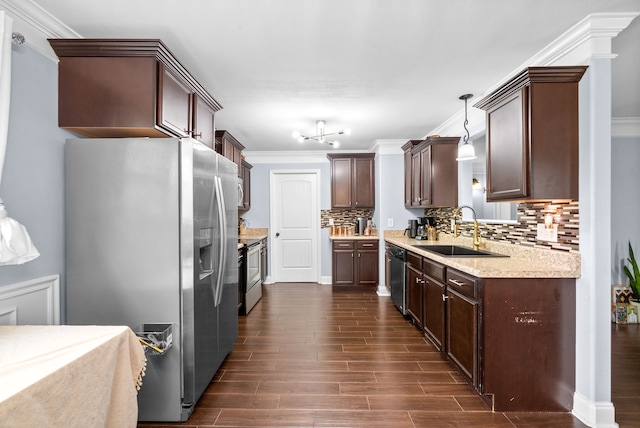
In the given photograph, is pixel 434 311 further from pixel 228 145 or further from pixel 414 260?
pixel 228 145

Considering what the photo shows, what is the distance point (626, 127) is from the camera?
4289mm

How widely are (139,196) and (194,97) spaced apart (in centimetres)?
106

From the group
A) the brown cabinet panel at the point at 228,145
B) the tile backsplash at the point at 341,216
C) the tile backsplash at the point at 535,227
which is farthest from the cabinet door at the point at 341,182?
the tile backsplash at the point at 535,227

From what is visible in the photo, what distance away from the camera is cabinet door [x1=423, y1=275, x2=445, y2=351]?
9.27 feet

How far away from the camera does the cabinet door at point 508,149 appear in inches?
87.9

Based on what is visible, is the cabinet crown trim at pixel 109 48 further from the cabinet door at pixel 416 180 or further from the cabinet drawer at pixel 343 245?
the cabinet drawer at pixel 343 245

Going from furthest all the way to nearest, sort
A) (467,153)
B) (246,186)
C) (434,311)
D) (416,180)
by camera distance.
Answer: (246,186) < (416,180) < (467,153) < (434,311)

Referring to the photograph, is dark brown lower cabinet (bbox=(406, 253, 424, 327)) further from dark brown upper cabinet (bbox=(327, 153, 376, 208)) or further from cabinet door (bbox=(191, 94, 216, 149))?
cabinet door (bbox=(191, 94, 216, 149))

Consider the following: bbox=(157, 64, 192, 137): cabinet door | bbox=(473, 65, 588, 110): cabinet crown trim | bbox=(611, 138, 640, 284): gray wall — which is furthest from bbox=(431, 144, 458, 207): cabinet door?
bbox=(157, 64, 192, 137): cabinet door

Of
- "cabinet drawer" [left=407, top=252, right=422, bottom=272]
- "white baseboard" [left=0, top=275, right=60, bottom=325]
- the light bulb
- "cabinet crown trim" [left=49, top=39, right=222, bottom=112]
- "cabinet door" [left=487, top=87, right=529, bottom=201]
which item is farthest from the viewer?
"cabinet drawer" [left=407, top=252, right=422, bottom=272]

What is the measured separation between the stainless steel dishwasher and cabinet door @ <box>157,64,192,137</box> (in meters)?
2.75

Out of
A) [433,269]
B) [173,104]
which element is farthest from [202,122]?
[433,269]

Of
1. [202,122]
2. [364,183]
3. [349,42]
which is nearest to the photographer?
[349,42]

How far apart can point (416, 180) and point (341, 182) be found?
1.43m
